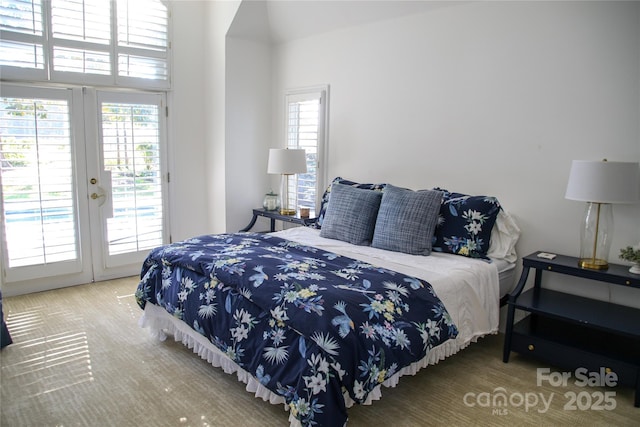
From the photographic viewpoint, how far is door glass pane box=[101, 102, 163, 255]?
14.4ft

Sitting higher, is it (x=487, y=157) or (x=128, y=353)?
(x=487, y=157)

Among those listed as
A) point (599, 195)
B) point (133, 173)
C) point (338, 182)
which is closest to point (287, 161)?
point (338, 182)

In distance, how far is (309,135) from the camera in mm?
4711

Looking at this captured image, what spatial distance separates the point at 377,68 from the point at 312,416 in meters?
3.05

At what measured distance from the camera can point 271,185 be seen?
526cm

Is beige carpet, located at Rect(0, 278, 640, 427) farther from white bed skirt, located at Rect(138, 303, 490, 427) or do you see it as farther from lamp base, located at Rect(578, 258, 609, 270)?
lamp base, located at Rect(578, 258, 609, 270)

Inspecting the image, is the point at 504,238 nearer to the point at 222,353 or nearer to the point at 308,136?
the point at 222,353

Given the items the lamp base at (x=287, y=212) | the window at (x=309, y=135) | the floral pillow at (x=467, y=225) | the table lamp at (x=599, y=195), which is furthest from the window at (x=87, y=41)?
the table lamp at (x=599, y=195)

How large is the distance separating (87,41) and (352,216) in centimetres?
285

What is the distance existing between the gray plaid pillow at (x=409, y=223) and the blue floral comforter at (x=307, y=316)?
1.58 ft

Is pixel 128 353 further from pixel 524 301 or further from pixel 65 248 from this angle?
pixel 524 301

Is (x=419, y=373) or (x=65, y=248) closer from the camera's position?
(x=419, y=373)

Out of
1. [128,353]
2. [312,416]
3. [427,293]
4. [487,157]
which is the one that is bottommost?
[128,353]

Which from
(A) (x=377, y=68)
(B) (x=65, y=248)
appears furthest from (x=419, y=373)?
(B) (x=65, y=248)
